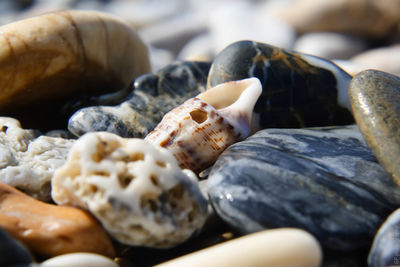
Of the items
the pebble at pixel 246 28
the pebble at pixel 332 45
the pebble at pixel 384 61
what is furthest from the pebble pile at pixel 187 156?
the pebble at pixel 332 45

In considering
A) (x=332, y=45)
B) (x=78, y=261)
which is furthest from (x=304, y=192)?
(x=332, y=45)

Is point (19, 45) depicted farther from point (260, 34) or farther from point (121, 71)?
point (260, 34)

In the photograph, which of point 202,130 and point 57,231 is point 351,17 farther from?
point 57,231

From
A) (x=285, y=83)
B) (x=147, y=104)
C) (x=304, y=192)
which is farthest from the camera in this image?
(x=147, y=104)

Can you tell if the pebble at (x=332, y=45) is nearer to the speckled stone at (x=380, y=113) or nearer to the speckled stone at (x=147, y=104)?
the speckled stone at (x=147, y=104)

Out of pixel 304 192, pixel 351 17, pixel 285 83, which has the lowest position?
pixel 351 17

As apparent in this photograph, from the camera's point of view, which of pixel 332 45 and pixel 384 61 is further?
pixel 332 45

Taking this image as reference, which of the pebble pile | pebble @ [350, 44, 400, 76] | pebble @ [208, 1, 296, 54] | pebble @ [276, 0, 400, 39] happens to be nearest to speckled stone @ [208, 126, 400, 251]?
the pebble pile
